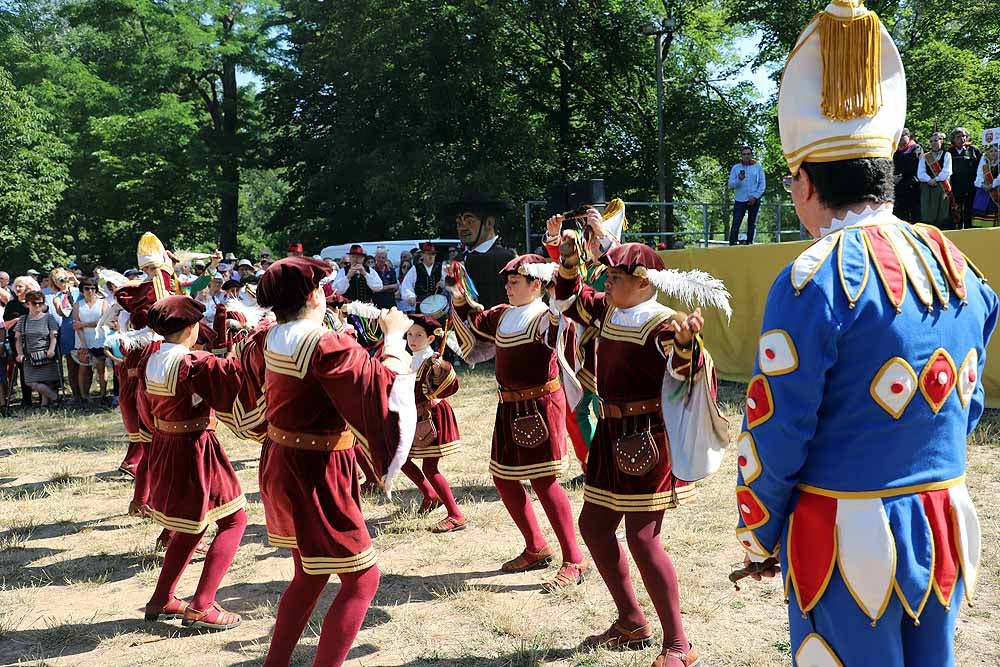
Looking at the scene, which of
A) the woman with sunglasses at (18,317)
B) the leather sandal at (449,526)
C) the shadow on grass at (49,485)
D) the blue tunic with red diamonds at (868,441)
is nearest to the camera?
the blue tunic with red diamonds at (868,441)

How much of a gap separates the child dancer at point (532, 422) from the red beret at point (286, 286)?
168cm

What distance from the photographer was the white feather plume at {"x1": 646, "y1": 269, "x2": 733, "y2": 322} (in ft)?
11.2

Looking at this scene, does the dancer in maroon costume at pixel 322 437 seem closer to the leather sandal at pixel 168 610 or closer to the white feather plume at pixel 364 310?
the white feather plume at pixel 364 310

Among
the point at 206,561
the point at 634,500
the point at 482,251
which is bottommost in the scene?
the point at 206,561

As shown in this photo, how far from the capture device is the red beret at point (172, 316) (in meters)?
4.46

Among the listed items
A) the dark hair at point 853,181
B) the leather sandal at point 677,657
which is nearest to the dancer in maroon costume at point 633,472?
the leather sandal at point 677,657

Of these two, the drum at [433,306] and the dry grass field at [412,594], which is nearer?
the dry grass field at [412,594]

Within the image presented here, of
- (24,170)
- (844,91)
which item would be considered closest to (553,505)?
(844,91)

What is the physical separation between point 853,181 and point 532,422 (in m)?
3.09

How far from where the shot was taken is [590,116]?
83.7ft

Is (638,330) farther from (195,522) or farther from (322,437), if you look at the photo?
(195,522)

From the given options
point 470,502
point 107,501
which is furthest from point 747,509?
point 107,501

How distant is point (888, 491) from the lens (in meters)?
2.01

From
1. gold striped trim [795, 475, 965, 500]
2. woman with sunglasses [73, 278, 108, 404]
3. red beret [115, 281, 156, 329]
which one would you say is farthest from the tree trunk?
gold striped trim [795, 475, 965, 500]
